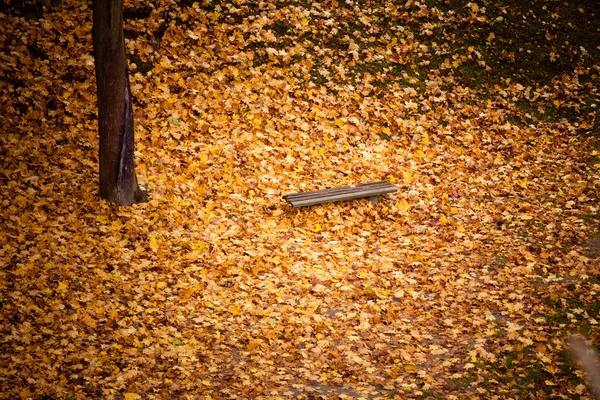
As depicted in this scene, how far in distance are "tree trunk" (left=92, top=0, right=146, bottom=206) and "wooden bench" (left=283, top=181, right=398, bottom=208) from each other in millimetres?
2165

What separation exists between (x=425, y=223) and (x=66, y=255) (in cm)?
505

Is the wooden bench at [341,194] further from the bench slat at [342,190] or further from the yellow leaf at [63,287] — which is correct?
the yellow leaf at [63,287]

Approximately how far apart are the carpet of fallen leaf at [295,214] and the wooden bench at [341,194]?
0.89 feet

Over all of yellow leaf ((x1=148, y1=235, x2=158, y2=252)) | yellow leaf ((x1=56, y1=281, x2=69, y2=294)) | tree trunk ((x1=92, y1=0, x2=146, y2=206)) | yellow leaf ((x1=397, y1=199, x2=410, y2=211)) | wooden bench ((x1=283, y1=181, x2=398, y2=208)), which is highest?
tree trunk ((x1=92, y1=0, x2=146, y2=206))

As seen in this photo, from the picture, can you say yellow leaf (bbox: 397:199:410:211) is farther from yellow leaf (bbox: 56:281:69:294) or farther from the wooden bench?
yellow leaf (bbox: 56:281:69:294)

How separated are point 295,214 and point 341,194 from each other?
744 mm

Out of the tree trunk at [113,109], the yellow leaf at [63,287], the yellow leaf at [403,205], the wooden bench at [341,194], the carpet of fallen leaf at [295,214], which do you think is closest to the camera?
the carpet of fallen leaf at [295,214]

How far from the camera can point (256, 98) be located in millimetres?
9797

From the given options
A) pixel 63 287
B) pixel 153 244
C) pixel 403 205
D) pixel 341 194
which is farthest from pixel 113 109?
pixel 403 205

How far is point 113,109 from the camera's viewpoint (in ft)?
24.0

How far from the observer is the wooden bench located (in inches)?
317

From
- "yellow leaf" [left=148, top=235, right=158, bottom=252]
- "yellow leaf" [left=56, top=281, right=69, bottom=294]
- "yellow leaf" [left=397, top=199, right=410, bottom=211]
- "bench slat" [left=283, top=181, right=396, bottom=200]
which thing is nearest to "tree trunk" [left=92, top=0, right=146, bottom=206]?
"yellow leaf" [left=148, top=235, right=158, bottom=252]

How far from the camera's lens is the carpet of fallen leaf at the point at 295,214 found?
18.3 feet

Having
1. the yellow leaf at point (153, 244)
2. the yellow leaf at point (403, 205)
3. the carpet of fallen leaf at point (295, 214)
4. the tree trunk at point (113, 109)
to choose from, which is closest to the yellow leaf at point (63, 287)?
the carpet of fallen leaf at point (295, 214)
